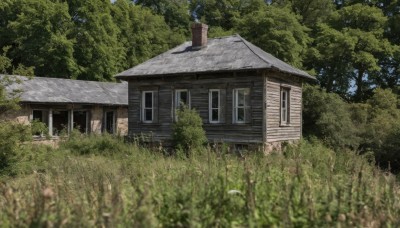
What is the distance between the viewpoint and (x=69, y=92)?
91.6 feet


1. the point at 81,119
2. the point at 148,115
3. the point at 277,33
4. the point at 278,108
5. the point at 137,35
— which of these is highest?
the point at 137,35

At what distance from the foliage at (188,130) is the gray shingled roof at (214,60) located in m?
2.25

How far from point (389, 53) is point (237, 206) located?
36682 millimetres

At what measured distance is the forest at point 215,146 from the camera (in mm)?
4117

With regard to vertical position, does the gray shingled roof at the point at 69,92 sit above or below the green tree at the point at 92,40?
below

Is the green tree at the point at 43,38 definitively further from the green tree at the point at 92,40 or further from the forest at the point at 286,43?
the green tree at the point at 92,40

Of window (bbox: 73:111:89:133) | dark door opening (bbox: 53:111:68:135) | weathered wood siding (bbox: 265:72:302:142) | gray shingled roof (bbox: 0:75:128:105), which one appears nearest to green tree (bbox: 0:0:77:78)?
gray shingled roof (bbox: 0:75:128:105)

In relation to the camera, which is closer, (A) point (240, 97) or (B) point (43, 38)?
(A) point (240, 97)

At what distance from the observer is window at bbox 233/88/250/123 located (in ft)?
68.0

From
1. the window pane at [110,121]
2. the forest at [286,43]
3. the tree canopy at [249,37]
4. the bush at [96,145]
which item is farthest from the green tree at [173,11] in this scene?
the bush at [96,145]

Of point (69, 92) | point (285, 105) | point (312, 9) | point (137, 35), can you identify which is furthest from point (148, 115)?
point (312, 9)

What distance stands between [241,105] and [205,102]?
6.12 feet

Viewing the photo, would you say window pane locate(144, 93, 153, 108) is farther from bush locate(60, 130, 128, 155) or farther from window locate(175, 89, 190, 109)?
bush locate(60, 130, 128, 155)

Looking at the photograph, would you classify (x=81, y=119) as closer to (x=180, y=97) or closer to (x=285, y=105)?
(x=180, y=97)
